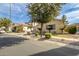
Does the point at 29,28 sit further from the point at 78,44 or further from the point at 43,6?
the point at 78,44

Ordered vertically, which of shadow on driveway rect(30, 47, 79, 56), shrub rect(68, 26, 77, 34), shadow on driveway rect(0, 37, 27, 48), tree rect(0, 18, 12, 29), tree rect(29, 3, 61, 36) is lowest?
shadow on driveway rect(30, 47, 79, 56)

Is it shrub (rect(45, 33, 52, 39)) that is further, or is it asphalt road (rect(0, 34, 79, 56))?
shrub (rect(45, 33, 52, 39))

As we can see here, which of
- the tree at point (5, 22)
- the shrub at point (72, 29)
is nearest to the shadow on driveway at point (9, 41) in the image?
the tree at point (5, 22)

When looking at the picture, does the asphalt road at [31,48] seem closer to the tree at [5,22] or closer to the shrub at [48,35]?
the shrub at [48,35]

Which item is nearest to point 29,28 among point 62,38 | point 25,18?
point 25,18

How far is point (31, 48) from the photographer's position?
19.9 feet

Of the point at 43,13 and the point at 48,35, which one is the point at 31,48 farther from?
the point at 43,13

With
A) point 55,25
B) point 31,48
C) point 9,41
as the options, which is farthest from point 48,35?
point 9,41

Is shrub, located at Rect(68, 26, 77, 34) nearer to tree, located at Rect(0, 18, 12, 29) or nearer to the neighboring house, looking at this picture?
the neighboring house

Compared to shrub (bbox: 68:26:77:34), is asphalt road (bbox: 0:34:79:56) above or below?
below

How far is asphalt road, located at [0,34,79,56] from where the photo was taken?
598 cm

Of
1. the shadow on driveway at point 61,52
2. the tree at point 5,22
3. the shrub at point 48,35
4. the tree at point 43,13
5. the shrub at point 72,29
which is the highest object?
the tree at point 43,13

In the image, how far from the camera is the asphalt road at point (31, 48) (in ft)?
19.6

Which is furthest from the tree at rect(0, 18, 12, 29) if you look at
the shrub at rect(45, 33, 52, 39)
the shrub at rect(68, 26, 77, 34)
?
the shrub at rect(68, 26, 77, 34)
